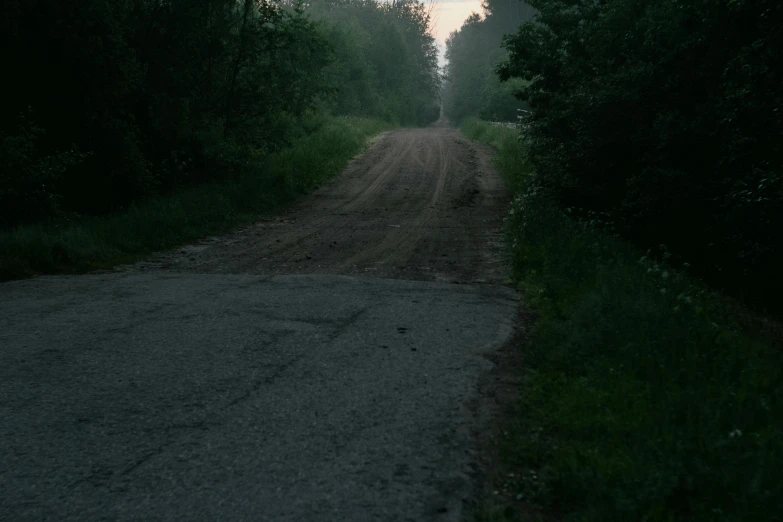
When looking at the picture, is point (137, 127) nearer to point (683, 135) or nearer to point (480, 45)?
A: point (683, 135)

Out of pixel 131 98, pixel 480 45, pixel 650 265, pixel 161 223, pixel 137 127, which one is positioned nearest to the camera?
pixel 650 265

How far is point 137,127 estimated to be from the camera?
1550 cm

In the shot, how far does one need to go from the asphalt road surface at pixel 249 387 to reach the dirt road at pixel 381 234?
0.11m

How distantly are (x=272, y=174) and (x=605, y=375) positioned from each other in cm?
1510

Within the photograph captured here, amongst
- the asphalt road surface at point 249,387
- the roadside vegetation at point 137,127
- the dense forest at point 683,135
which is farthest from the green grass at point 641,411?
the roadside vegetation at point 137,127

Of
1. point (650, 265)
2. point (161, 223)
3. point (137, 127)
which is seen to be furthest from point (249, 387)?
point (137, 127)

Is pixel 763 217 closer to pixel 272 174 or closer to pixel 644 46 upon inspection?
pixel 644 46

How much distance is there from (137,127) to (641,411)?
537 inches

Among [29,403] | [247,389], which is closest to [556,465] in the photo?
[247,389]

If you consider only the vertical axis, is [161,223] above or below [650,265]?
below

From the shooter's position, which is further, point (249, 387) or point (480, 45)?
point (480, 45)

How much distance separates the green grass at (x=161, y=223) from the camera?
35.2 feet

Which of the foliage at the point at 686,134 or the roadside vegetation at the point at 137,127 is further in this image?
the roadside vegetation at the point at 137,127

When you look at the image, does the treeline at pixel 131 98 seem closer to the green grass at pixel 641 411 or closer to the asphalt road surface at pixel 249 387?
the asphalt road surface at pixel 249 387
